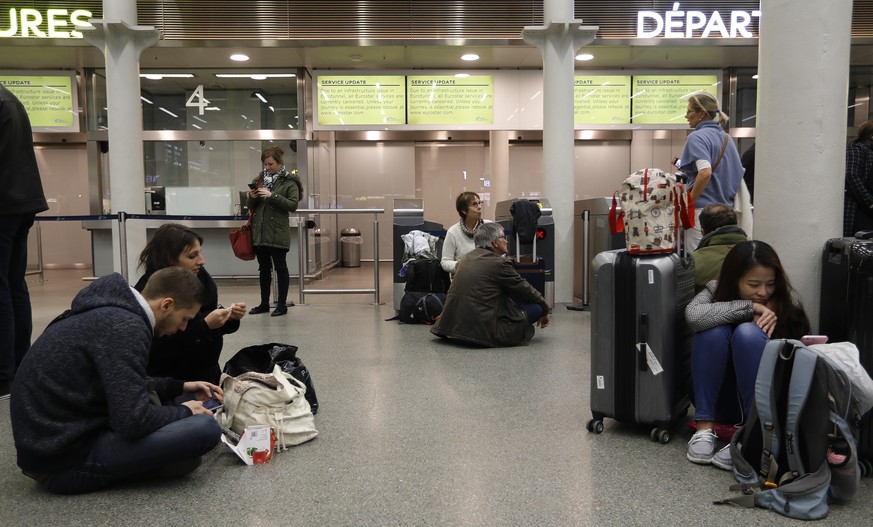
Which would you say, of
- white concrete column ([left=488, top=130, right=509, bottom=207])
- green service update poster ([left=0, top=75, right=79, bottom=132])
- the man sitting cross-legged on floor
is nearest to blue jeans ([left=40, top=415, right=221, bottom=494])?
the man sitting cross-legged on floor

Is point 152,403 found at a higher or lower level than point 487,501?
higher

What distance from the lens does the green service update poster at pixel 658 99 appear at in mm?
9734

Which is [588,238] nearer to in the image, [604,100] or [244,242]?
[604,100]

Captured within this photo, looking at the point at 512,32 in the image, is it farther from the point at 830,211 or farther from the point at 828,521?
the point at 828,521

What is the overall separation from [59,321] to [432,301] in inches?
163

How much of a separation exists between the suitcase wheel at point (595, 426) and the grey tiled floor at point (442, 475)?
0.14ft

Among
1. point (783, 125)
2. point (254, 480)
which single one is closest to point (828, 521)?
point (783, 125)

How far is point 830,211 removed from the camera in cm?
311

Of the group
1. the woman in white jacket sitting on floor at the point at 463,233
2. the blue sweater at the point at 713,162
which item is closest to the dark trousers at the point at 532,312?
the woman in white jacket sitting on floor at the point at 463,233

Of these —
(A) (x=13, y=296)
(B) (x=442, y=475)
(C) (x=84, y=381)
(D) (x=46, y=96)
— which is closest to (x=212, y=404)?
(C) (x=84, y=381)

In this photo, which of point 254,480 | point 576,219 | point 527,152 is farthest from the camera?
point 527,152

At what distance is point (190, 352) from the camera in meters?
3.19

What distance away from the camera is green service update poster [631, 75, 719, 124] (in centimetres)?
Result: 973

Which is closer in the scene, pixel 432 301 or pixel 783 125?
pixel 783 125
